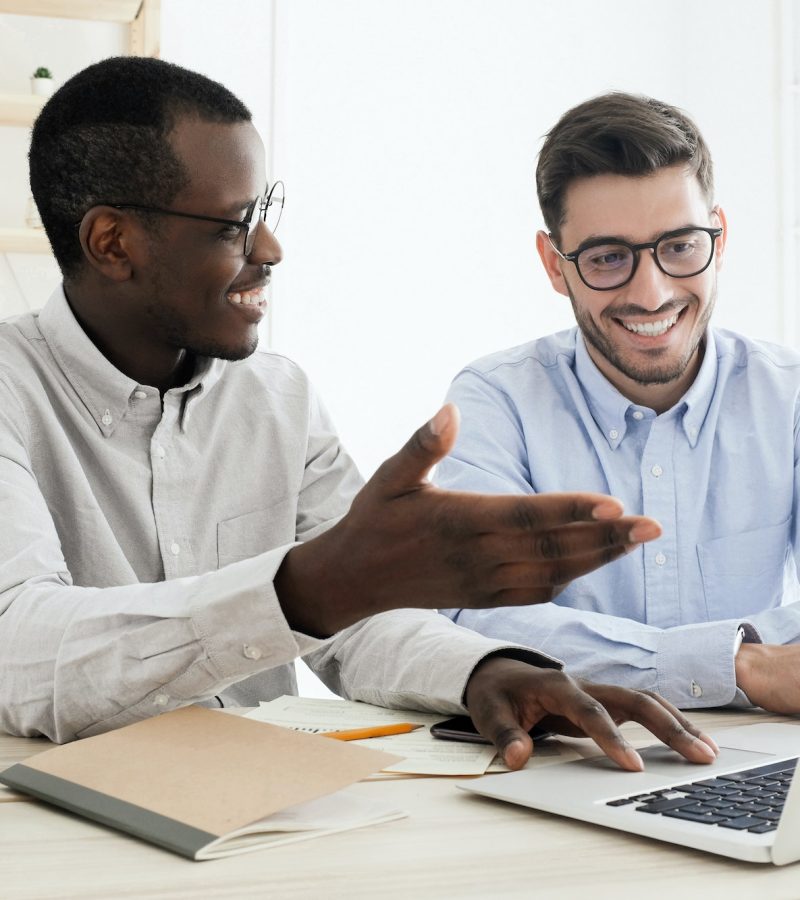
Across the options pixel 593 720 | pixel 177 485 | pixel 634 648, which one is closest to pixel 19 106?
pixel 177 485

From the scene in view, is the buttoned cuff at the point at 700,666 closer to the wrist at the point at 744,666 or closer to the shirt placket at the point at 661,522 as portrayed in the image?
the wrist at the point at 744,666

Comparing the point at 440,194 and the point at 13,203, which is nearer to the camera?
the point at 13,203

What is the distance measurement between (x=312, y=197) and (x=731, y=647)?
9.19 feet

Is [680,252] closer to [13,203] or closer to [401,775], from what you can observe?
[401,775]

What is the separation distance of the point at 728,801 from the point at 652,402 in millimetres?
1145

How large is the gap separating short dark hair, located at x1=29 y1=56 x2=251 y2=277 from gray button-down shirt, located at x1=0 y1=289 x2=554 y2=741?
148mm

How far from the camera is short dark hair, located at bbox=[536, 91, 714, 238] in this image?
1.75 m

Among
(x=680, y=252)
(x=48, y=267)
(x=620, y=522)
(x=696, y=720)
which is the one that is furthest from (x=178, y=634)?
(x=48, y=267)

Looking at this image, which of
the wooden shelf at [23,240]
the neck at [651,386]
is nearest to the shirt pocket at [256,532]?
the neck at [651,386]

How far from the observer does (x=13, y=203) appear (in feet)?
9.80

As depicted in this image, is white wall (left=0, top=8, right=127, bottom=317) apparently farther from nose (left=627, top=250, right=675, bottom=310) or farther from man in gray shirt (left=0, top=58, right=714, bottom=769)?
nose (left=627, top=250, right=675, bottom=310)

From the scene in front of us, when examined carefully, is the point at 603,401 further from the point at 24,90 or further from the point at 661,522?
the point at 24,90

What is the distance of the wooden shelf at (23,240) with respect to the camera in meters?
2.76

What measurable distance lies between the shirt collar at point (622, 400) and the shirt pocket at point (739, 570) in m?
0.17
